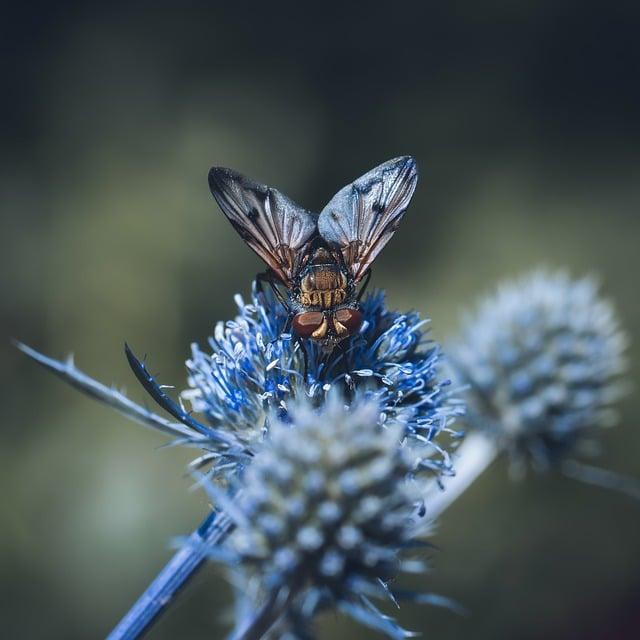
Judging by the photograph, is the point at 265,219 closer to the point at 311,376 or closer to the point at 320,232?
the point at 320,232

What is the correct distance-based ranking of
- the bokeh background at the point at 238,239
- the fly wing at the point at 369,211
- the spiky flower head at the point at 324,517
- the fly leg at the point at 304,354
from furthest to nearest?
the bokeh background at the point at 238,239 < the fly wing at the point at 369,211 < the fly leg at the point at 304,354 < the spiky flower head at the point at 324,517

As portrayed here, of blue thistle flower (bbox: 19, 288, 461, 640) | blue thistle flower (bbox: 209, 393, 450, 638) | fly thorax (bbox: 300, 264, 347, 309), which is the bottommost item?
blue thistle flower (bbox: 209, 393, 450, 638)

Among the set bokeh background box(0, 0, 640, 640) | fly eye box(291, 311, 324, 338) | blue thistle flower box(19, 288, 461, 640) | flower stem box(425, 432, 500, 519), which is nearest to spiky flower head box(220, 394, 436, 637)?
blue thistle flower box(19, 288, 461, 640)

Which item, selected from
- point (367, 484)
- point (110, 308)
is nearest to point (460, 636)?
point (110, 308)

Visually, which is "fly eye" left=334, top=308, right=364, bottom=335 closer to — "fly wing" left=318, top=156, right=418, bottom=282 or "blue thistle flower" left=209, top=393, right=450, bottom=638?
"fly wing" left=318, top=156, right=418, bottom=282

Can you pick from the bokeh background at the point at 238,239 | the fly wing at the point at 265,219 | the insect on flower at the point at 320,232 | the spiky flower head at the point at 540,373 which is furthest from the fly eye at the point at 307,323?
the bokeh background at the point at 238,239

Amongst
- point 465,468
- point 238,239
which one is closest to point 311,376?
point 465,468

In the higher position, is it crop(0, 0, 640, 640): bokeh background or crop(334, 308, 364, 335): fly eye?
crop(0, 0, 640, 640): bokeh background

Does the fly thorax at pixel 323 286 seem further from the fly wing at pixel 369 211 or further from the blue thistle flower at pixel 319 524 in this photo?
the blue thistle flower at pixel 319 524
